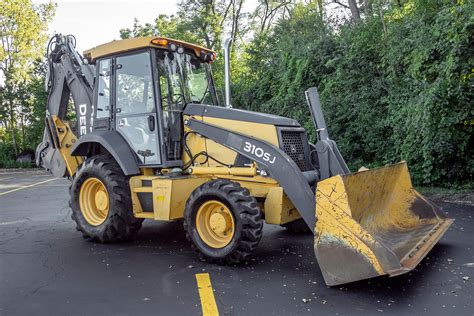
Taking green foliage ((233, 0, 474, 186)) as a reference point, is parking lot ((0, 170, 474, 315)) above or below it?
below

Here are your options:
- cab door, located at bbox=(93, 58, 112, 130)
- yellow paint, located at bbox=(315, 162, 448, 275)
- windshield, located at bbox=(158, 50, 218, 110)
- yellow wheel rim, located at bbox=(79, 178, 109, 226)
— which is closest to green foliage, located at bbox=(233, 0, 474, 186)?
yellow paint, located at bbox=(315, 162, 448, 275)

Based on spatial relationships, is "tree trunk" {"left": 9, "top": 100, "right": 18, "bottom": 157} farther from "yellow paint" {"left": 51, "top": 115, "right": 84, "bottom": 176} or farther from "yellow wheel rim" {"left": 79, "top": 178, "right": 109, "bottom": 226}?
"yellow wheel rim" {"left": 79, "top": 178, "right": 109, "bottom": 226}

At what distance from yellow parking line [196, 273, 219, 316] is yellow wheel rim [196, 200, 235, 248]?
51cm

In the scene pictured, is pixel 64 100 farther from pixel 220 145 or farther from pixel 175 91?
pixel 220 145

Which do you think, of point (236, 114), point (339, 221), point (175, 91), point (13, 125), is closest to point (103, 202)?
point (175, 91)

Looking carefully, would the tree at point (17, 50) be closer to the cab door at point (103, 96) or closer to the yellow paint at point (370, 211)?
the cab door at point (103, 96)

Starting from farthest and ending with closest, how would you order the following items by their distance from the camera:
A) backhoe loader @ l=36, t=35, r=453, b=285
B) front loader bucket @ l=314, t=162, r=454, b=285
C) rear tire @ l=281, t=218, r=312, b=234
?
rear tire @ l=281, t=218, r=312, b=234
backhoe loader @ l=36, t=35, r=453, b=285
front loader bucket @ l=314, t=162, r=454, b=285

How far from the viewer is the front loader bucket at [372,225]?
3.85 metres

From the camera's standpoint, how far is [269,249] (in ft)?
18.5

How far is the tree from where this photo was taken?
1126 inches

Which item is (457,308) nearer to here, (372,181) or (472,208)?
(372,181)

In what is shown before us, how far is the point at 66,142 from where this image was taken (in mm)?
7195

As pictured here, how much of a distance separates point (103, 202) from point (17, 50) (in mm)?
28307

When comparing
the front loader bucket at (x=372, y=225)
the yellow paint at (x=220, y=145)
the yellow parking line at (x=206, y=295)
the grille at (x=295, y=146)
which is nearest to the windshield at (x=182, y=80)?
the yellow paint at (x=220, y=145)
